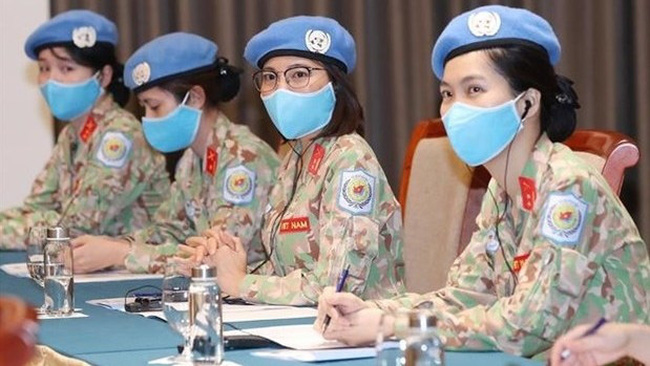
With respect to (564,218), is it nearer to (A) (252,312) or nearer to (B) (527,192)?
(B) (527,192)

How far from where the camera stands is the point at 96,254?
3.71m

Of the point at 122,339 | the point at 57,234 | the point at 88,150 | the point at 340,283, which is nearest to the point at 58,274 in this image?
the point at 57,234

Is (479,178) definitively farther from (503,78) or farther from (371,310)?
(371,310)

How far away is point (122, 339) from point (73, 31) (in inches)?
81.7

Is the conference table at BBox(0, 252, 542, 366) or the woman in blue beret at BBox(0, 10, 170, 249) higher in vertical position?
the woman in blue beret at BBox(0, 10, 170, 249)

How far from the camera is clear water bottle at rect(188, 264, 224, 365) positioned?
2.28 meters

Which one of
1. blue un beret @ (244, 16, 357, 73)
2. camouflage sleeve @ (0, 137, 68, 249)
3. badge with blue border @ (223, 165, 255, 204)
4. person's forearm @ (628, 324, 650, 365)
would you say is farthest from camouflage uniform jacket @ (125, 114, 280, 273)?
person's forearm @ (628, 324, 650, 365)

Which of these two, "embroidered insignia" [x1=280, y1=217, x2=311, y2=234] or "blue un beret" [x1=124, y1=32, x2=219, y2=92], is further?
"blue un beret" [x1=124, y1=32, x2=219, y2=92]

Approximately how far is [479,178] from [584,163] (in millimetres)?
920

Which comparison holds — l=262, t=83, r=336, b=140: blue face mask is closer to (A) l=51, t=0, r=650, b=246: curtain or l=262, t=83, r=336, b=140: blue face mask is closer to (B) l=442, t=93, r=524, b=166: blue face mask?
(B) l=442, t=93, r=524, b=166: blue face mask

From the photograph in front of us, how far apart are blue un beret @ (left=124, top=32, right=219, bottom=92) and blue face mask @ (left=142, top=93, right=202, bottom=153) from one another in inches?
3.3

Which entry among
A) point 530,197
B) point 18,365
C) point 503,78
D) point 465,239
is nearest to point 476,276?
point 530,197

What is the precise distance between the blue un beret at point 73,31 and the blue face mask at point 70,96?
0.13m

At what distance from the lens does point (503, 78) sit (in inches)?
101
